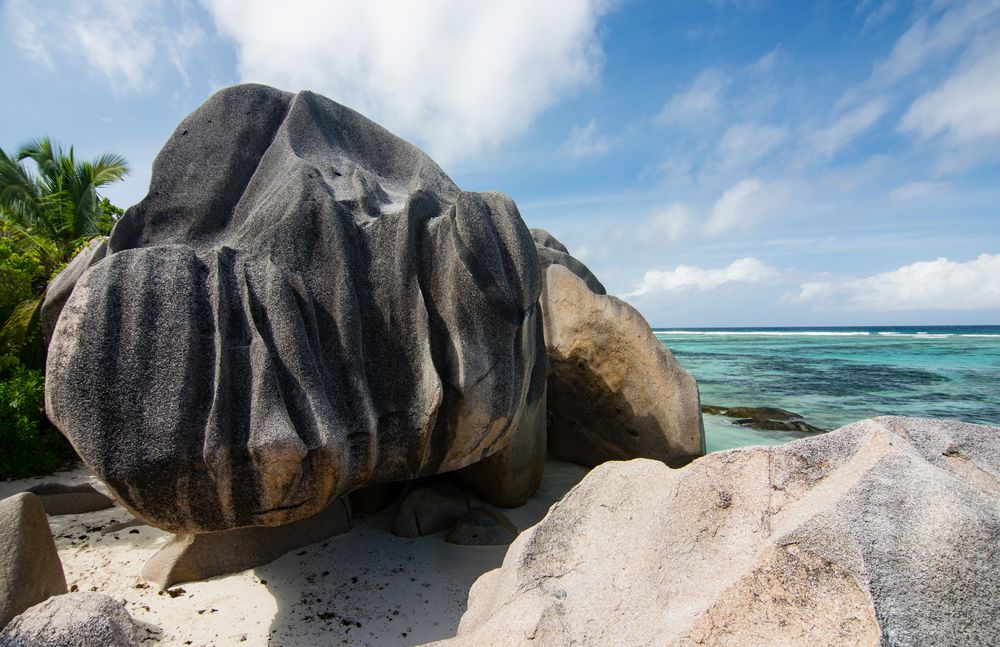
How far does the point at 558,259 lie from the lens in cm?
667

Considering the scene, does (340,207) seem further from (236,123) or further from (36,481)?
(36,481)

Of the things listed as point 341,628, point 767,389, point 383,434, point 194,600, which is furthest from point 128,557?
point 767,389

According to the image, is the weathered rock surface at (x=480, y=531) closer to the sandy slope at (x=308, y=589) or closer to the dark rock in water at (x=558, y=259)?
the sandy slope at (x=308, y=589)

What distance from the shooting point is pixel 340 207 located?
366cm

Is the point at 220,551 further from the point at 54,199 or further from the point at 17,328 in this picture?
the point at 54,199

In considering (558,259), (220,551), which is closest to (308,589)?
(220,551)

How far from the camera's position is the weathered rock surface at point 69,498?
484 cm

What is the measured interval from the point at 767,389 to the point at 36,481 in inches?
554

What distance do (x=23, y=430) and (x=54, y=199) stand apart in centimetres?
1162

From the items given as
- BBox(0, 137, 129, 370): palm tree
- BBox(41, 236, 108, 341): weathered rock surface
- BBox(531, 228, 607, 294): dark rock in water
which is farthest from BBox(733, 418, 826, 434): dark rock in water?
BBox(0, 137, 129, 370): palm tree

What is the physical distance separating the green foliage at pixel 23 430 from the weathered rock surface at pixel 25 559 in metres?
2.98

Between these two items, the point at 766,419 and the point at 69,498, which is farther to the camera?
A: the point at 766,419

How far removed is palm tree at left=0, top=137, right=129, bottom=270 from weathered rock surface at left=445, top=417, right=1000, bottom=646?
15470mm

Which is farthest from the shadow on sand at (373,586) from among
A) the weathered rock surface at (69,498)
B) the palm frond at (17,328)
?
the palm frond at (17,328)
